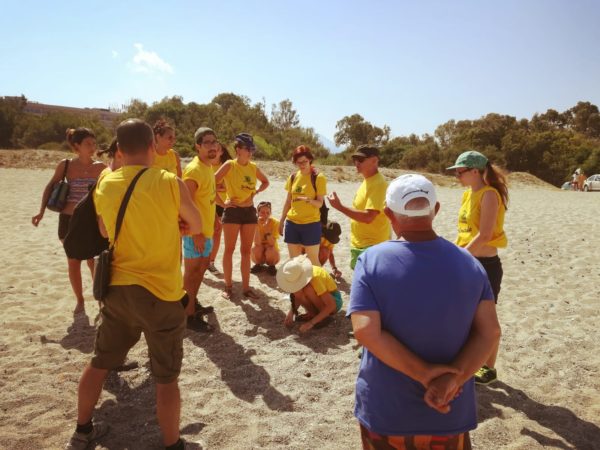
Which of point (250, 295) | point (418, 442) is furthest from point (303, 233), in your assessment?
point (418, 442)

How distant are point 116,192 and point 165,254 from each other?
0.43 meters

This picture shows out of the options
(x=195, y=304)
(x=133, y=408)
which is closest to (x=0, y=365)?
(x=133, y=408)

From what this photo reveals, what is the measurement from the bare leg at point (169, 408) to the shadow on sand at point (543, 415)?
84.0 inches

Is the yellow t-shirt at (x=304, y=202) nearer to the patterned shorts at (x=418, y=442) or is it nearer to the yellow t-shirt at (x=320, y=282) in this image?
the yellow t-shirt at (x=320, y=282)

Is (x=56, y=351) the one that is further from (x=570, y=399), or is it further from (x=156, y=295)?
(x=570, y=399)

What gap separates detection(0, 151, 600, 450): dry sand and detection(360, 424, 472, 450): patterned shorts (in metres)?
1.26

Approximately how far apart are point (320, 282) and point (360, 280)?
2.78 meters

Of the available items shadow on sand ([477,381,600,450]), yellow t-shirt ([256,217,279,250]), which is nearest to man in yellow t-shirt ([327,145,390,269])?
shadow on sand ([477,381,600,450])

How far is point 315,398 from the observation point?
323cm

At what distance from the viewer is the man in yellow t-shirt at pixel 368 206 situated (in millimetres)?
3857

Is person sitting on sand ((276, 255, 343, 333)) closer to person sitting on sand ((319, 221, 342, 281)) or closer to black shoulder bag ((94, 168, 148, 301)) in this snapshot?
person sitting on sand ((319, 221, 342, 281))

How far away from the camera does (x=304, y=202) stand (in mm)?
4910

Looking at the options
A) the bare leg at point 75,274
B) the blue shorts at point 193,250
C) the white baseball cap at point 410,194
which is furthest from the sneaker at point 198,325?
the white baseball cap at point 410,194

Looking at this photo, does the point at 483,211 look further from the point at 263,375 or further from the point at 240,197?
the point at 240,197
